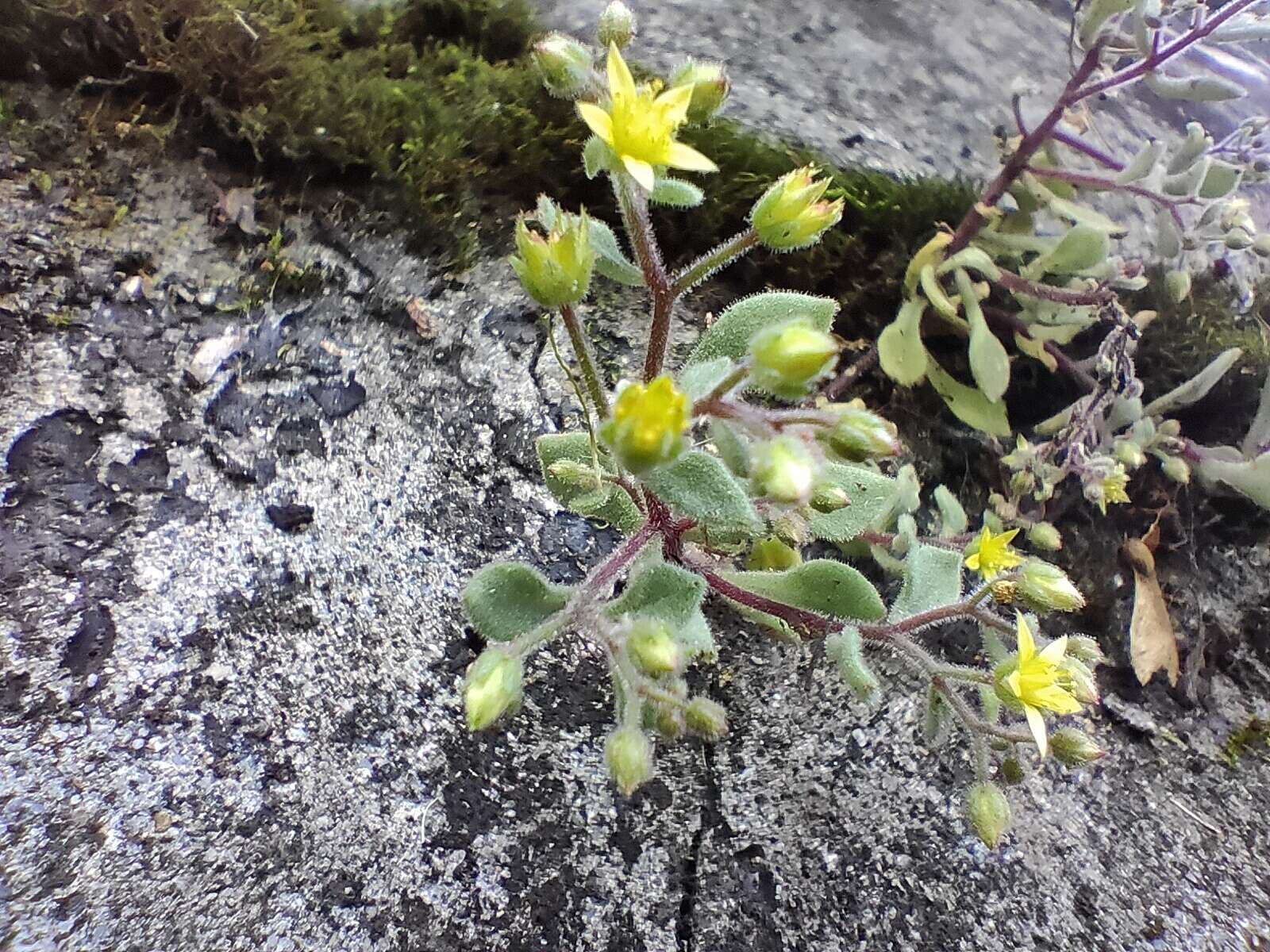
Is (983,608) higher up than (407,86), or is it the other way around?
(407,86)

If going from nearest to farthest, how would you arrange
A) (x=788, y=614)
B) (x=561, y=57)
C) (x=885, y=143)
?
1. (x=561, y=57)
2. (x=788, y=614)
3. (x=885, y=143)

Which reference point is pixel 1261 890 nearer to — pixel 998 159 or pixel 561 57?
pixel 998 159

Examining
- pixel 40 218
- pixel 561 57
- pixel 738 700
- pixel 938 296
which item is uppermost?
pixel 561 57

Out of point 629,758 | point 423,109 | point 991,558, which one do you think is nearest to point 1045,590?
point 991,558

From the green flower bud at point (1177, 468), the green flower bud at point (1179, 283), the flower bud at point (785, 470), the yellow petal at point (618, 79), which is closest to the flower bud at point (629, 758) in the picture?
the flower bud at point (785, 470)

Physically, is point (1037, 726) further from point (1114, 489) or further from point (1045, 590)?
point (1114, 489)

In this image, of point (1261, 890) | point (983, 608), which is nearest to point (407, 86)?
point (983, 608)

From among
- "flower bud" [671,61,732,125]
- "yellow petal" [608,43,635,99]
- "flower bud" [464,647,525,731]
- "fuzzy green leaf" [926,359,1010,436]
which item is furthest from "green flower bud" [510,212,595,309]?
"fuzzy green leaf" [926,359,1010,436]

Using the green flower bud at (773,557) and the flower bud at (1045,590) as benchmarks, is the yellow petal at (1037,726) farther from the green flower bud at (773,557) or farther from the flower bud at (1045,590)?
the green flower bud at (773,557)
